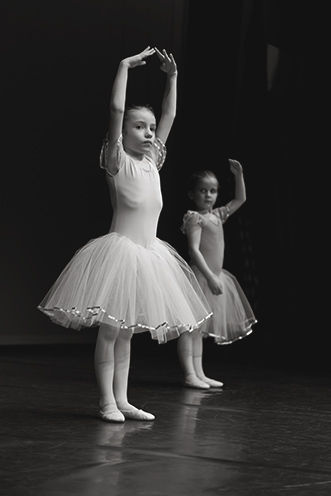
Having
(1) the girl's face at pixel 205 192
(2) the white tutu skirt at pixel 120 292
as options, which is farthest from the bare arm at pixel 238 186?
(2) the white tutu skirt at pixel 120 292

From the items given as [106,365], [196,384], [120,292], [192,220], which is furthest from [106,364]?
[192,220]

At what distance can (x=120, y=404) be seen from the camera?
8.87ft

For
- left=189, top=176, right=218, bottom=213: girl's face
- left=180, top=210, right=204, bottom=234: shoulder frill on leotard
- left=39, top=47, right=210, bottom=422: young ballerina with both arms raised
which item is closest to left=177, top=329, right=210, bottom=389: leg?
left=180, top=210, right=204, bottom=234: shoulder frill on leotard

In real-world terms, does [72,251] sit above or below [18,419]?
above

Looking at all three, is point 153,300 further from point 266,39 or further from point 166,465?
point 266,39

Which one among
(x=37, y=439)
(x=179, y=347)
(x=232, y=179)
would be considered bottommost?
(x=37, y=439)

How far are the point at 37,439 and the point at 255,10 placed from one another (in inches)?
148

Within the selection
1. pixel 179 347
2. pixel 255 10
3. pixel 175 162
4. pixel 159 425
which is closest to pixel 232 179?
pixel 175 162

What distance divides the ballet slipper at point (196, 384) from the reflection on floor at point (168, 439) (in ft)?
0.25

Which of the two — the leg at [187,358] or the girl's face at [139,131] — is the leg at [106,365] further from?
the leg at [187,358]

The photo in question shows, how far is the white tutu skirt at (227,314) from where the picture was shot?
3723 millimetres

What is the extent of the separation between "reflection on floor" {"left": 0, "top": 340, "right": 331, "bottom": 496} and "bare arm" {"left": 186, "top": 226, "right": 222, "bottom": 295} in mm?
448

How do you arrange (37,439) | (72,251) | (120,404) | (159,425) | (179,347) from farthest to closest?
(72,251), (179,347), (120,404), (159,425), (37,439)

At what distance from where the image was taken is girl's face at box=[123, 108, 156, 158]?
279 centimetres
